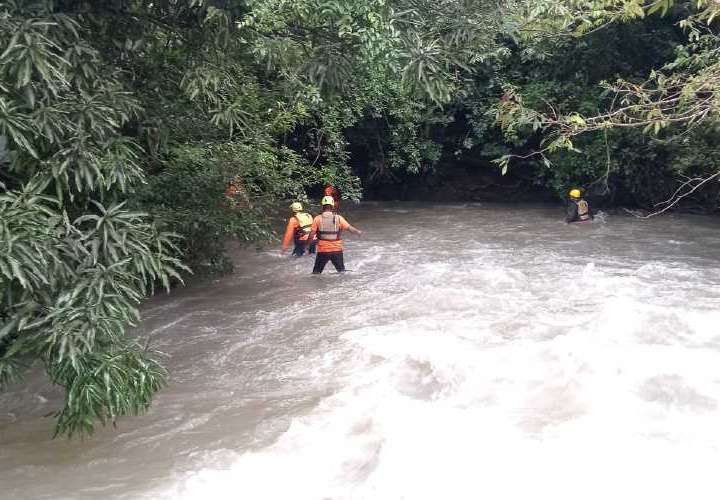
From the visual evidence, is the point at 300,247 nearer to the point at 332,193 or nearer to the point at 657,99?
the point at 332,193

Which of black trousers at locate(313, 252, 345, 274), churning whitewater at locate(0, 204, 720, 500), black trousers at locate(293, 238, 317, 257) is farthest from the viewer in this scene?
black trousers at locate(293, 238, 317, 257)

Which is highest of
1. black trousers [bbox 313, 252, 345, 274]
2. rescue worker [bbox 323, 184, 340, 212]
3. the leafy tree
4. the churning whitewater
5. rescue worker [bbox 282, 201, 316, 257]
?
the leafy tree

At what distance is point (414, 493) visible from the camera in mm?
5777

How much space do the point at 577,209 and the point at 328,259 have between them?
22.9 ft

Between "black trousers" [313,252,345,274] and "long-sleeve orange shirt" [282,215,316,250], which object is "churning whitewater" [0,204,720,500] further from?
"long-sleeve orange shirt" [282,215,316,250]

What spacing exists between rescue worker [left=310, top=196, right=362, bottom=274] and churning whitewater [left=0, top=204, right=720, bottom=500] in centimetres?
26

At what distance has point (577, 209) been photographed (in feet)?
58.1

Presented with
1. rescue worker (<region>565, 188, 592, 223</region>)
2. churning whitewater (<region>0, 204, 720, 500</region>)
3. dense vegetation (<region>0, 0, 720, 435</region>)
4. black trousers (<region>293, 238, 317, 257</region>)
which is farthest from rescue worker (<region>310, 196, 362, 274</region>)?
rescue worker (<region>565, 188, 592, 223</region>)

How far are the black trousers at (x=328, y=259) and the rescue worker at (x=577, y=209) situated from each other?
6.73 m

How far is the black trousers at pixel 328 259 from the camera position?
13.2 m

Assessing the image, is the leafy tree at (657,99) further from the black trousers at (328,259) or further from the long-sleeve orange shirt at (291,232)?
the long-sleeve orange shirt at (291,232)

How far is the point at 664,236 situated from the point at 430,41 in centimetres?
1105

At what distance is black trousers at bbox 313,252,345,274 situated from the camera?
43.2ft

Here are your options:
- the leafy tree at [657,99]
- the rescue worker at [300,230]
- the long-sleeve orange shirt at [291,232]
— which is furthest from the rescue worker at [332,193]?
the leafy tree at [657,99]
